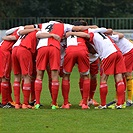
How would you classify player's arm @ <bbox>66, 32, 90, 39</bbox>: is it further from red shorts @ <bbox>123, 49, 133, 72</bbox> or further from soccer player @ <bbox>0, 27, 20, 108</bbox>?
red shorts @ <bbox>123, 49, 133, 72</bbox>

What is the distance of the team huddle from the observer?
15250 millimetres

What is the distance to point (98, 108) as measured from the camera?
15445 mm

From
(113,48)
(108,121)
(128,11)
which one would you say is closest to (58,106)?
(113,48)

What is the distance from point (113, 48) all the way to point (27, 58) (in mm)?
1798

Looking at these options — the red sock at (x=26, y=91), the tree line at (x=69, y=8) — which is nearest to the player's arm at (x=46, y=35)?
the red sock at (x=26, y=91)

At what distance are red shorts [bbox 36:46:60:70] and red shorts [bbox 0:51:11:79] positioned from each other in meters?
0.91

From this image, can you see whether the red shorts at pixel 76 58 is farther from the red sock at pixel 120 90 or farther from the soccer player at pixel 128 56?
the soccer player at pixel 128 56

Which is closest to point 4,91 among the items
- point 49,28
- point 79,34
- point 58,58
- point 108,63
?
point 58,58

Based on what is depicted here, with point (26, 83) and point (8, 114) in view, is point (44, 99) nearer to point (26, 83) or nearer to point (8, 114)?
point (26, 83)

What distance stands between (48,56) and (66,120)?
7.47ft

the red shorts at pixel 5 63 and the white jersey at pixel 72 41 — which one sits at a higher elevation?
the white jersey at pixel 72 41

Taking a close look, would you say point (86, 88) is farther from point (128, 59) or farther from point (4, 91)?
point (4, 91)

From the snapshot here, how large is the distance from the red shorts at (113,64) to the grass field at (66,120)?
820 millimetres

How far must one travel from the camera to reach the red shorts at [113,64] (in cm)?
1525
